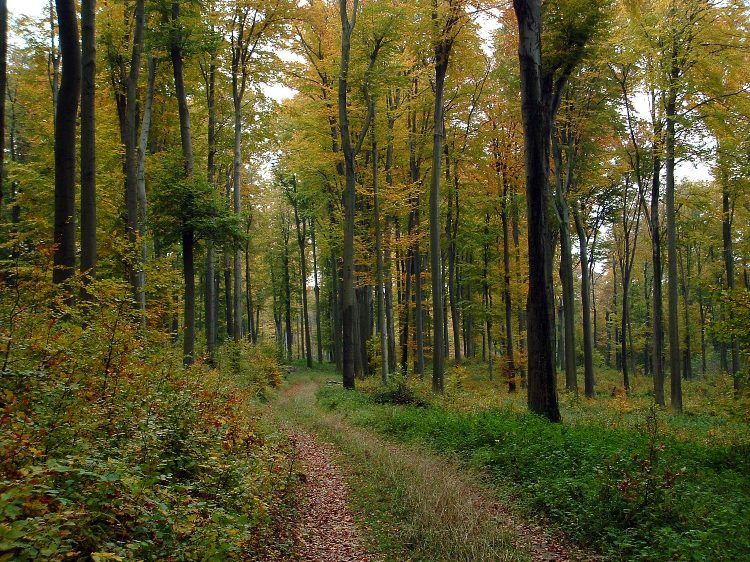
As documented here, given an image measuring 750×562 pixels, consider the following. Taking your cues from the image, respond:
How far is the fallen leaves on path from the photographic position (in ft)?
16.6

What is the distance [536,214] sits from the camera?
9.71 meters

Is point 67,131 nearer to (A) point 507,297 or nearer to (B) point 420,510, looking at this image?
(B) point 420,510

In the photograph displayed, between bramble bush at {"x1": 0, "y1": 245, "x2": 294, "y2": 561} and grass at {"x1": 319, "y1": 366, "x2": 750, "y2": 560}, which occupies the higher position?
bramble bush at {"x1": 0, "y1": 245, "x2": 294, "y2": 561}

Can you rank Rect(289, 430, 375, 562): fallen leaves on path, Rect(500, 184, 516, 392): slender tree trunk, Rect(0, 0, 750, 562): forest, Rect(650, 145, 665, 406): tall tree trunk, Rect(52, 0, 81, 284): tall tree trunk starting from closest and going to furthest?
Rect(0, 0, 750, 562): forest < Rect(289, 430, 375, 562): fallen leaves on path < Rect(52, 0, 81, 284): tall tree trunk < Rect(650, 145, 665, 406): tall tree trunk < Rect(500, 184, 516, 392): slender tree trunk

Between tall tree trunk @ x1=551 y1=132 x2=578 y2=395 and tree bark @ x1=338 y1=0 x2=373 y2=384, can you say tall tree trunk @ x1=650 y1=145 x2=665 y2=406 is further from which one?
tree bark @ x1=338 y1=0 x2=373 y2=384

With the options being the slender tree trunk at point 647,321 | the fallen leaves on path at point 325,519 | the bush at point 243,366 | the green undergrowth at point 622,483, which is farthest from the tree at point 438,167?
the slender tree trunk at point 647,321

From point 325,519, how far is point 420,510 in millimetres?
1361

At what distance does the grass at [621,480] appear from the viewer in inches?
Result: 179

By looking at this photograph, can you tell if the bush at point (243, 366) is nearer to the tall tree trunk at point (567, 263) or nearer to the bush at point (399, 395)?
the bush at point (399, 395)

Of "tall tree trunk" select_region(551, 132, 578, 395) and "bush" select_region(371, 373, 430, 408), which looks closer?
"bush" select_region(371, 373, 430, 408)

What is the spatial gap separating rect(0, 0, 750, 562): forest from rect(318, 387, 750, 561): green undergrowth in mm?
46

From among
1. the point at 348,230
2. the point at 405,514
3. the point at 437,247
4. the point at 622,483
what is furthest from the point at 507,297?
the point at 405,514

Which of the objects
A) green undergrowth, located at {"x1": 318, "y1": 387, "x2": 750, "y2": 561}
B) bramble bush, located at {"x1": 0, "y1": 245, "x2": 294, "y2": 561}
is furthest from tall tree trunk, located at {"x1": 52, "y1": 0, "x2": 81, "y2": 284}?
green undergrowth, located at {"x1": 318, "y1": 387, "x2": 750, "y2": 561}

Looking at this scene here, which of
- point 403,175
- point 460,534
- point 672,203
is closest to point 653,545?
point 460,534
